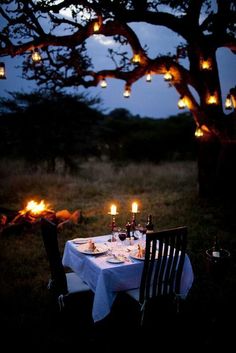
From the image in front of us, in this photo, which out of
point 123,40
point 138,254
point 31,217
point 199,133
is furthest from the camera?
point 123,40

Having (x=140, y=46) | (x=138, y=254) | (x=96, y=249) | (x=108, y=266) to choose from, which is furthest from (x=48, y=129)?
(x=108, y=266)

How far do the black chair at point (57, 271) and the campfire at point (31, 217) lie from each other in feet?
13.1

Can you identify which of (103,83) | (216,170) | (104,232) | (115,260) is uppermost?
(103,83)

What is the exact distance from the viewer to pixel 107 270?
386 cm

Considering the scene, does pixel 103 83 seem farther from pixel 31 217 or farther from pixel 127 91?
pixel 31 217

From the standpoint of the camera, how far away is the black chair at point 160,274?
368 centimetres

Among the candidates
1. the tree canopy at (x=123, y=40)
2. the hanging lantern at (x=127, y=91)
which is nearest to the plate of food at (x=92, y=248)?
the tree canopy at (x=123, y=40)

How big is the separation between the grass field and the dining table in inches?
20.5

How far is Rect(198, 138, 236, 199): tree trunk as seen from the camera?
10.6 m

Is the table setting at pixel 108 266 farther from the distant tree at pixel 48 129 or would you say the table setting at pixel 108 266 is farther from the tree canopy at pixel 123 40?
the distant tree at pixel 48 129

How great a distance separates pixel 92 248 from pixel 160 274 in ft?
3.14

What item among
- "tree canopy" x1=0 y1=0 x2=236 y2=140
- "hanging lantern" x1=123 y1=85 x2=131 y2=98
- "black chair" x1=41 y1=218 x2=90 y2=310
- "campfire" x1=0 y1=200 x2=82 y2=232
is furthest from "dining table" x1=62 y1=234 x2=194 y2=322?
"hanging lantern" x1=123 y1=85 x2=131 y2=98

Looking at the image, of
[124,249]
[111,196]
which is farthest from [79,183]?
[124,249]

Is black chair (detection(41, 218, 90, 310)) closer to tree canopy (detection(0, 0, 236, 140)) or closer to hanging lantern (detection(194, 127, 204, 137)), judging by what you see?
tree canopy (detection(0, 0, 236, 140))
